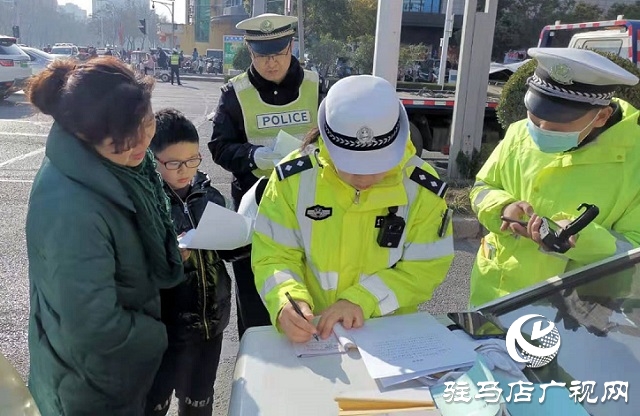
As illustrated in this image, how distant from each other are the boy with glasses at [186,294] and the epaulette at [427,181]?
84 cm

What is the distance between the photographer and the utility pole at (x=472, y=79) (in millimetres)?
6410

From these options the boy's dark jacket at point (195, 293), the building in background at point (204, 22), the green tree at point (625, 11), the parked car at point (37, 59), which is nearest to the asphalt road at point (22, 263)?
the boy's dark jacket at point (195, 293)

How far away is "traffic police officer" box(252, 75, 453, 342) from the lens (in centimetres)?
156

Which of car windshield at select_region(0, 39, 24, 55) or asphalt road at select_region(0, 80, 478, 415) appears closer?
asphalt road at select_region(0, 80, 478, 415)

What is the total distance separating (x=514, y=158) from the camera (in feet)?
6.95

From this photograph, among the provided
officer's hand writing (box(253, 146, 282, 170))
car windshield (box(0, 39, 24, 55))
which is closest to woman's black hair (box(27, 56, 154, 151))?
officer's hand writing (box(253, 146, 282, 170))

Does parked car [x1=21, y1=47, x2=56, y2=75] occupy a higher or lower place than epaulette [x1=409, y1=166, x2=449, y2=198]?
lower

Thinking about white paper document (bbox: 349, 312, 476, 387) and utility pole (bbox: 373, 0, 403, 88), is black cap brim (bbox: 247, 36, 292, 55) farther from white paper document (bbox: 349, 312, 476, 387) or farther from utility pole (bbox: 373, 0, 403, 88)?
utility pole (bbox: 373, 0, 403, 88)

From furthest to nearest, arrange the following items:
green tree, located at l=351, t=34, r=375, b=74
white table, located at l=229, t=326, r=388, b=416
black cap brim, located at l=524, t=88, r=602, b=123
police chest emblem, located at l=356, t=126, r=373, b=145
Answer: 1. green tree, located at l=351, t=34, r=375, b=74
2. black cap brim, located at l=524, t=88, r=602, b=123
3. police chest emblem, located at l=356, t=126, r=373, b=145
4. white table, located at l=229, t=326, r=388, b=416

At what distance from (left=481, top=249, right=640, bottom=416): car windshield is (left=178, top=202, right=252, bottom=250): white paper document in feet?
2.78

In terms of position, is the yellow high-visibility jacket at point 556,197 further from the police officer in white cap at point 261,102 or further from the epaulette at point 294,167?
the police officer in white cap at point 261,102

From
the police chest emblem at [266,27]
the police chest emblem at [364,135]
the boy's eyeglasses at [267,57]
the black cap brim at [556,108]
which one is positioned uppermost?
the police chest emblem at [266,27]

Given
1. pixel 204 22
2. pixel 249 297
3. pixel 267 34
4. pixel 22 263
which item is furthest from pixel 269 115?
pixel 204 22

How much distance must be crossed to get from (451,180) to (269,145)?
4578 mm
